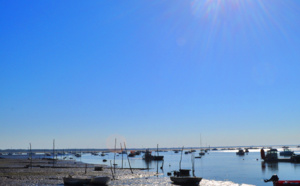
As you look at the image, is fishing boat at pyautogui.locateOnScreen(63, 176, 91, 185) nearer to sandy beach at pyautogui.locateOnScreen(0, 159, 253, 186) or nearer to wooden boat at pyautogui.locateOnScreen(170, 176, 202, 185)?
sandy beach at pyautogui.locateOnScreen(0, 159, 253, 186)

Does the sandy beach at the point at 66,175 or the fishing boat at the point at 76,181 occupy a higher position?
the fishing boat at the point at 76,181

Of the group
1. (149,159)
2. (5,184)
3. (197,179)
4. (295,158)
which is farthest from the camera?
(149,159)

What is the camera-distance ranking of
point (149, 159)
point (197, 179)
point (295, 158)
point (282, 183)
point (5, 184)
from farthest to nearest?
point (149, 159) < point (295, 158) < point (197, 179) < point (5, 184) < point (282, 183)

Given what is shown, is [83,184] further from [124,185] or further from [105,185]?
[124,185]

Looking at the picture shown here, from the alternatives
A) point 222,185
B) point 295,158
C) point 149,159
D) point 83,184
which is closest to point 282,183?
point 222,185

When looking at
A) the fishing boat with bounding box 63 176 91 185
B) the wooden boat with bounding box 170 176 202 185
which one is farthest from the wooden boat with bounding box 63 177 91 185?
the wooden boat with bounding box 170 176 202 185

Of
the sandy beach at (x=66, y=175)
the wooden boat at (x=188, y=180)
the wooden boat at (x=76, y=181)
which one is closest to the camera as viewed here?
the wooden boat at (x=76, y=181)

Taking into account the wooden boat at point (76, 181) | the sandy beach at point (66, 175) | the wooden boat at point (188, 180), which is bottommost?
the sandy beach at point (66, 175)

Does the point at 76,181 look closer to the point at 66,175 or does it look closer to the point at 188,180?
the point at 188,180

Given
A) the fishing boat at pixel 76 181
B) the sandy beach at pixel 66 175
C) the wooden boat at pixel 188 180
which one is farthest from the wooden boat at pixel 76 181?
the wooden boat at pixel 188 180

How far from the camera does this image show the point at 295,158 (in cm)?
9475

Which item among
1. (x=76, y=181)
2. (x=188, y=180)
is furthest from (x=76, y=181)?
(x=188, y=180)

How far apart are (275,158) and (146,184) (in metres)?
68.6

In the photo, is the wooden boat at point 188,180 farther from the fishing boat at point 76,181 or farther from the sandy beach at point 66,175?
the fishing boat at point 76,181
